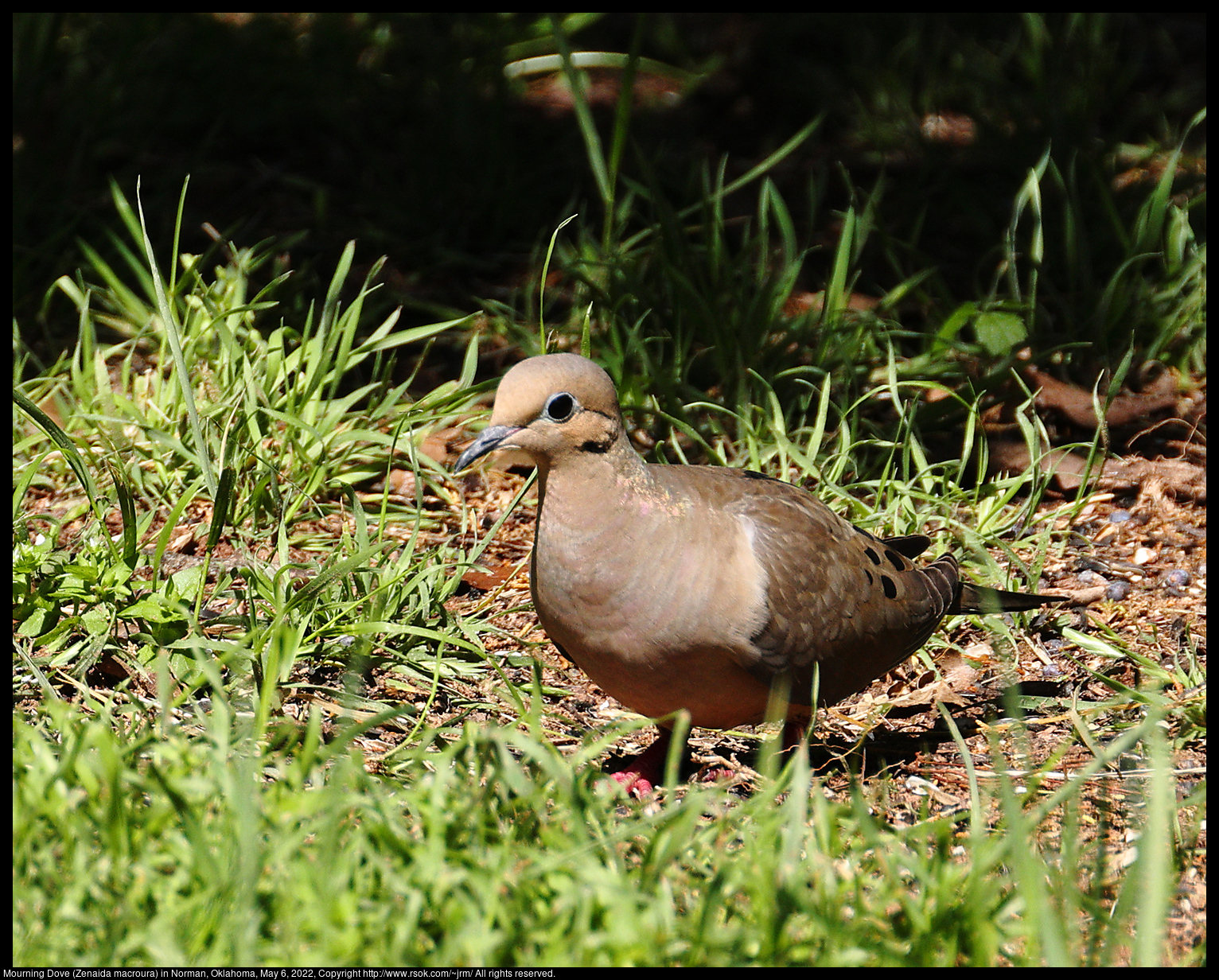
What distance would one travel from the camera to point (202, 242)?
5.37 metres

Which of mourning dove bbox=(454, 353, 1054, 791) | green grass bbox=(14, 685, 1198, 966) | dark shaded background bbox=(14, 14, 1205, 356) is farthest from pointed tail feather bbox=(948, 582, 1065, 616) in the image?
dark shaded background bbox=(14, 14, 1205, 356)

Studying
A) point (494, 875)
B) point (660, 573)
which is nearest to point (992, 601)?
point (660, 573)

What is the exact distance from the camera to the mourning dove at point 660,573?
8.94 feet

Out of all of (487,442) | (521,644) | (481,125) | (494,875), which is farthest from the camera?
(481,125)

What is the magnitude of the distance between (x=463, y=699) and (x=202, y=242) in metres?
A: 3.01

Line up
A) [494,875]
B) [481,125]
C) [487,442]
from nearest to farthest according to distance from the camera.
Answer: [494,875]
[487,442]
[481,125]

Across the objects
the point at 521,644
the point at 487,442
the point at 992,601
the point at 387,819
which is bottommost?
the point at 521,644

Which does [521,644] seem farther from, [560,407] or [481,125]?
[481,125]

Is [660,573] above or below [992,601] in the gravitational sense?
above

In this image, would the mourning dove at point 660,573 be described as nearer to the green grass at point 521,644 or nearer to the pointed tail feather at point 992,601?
the green grass at point 521,644

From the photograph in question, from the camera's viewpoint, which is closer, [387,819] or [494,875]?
[494,875]

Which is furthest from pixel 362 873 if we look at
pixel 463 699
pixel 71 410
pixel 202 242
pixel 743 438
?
pixel 202 242

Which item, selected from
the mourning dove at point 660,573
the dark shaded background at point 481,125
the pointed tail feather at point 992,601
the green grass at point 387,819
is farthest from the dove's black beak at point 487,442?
the dark shaded background at point 481,125

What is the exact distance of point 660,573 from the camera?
274 cm
